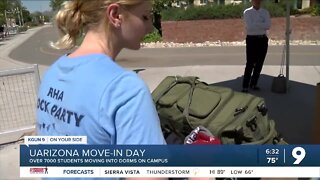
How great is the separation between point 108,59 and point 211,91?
2.21 meters

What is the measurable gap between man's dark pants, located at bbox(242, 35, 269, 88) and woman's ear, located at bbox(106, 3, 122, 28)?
532 cm

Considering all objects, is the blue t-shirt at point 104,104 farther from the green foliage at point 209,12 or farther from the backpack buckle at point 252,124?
the green foliage at point 209,12

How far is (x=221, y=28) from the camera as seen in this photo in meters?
16.6

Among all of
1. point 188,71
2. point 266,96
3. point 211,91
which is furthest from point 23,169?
point 188,71

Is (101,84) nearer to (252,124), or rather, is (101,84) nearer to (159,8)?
(252,124)

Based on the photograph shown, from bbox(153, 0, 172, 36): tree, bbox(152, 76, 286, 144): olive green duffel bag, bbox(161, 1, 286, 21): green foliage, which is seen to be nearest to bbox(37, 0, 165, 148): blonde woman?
bbox(152, 76, 286, 144): olive green duffel bag

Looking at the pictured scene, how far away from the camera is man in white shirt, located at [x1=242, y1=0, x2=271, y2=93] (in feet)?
19.5

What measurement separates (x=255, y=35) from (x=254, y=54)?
32cm

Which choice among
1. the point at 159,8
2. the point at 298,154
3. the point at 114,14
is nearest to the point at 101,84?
the point at 114,14

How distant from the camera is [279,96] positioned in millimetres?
6066

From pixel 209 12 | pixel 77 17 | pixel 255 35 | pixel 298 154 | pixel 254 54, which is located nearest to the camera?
pixel 77 17

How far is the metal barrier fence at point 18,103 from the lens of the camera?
4.39 m

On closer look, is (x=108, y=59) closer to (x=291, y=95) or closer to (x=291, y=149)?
(x=291, y=149)

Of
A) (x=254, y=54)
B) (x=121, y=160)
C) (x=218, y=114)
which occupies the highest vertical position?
(x=121, y=160)
